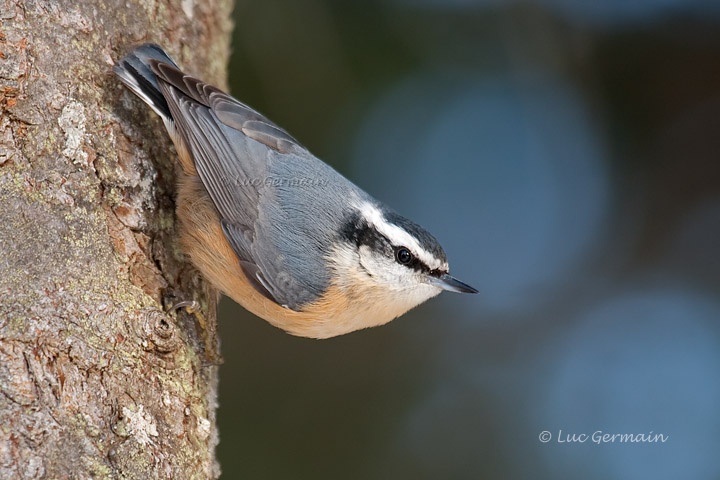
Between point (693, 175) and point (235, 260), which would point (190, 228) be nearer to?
point (235, 260)

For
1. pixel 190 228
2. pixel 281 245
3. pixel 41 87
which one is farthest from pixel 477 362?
pixel 41 87

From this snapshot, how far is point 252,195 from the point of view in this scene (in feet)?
8.98

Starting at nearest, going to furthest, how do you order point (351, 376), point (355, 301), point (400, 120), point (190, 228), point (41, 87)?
point (41, 87) < point (190, 228) < point (355, 301) < point (351, 376) < point (400, 120)

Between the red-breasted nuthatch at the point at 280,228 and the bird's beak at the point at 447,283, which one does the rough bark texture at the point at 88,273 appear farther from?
the bird's beak at the point at 447,283

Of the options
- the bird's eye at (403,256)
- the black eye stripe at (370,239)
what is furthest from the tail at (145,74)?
the bird's eye at (403,256)

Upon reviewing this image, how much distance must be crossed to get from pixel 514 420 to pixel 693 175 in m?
2.24

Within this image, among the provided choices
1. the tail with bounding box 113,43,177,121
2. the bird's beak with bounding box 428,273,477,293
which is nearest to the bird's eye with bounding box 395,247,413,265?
the bird's beak with bounding box 428,273,477,293

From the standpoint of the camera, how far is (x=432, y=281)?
2881mm

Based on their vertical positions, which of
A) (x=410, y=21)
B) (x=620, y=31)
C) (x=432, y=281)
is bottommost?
(x=432, y=281)

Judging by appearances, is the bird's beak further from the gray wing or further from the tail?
the tail

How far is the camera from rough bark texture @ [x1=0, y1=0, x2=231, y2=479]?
1706 mm

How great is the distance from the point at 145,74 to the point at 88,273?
2.67 feet

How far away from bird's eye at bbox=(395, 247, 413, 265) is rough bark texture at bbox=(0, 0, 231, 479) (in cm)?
82

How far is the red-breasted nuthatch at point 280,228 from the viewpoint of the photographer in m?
2.62
